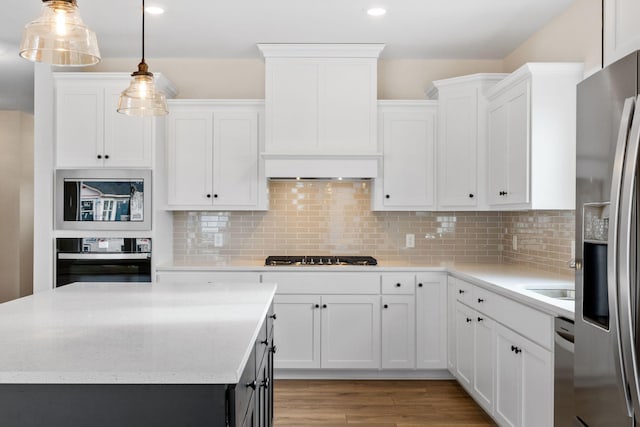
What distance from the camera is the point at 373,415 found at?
11.3 ft

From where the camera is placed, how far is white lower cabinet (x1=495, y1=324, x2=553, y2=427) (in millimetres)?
2438

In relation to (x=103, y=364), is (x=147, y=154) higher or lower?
higher

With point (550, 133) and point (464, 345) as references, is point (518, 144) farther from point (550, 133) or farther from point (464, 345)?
point (464, 345)

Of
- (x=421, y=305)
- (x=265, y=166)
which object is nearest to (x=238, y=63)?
(x=265, y=166)

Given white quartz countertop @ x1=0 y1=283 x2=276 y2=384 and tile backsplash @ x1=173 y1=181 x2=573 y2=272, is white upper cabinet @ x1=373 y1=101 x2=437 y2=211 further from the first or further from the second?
white quartz countertop @ x1=0 y1=283 x2=276 y2=384

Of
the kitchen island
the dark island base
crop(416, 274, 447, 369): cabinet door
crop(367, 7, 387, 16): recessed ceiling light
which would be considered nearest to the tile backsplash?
crop(416, 274, 447, 369): cabinet door

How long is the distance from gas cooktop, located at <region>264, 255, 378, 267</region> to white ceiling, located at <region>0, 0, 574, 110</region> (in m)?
1.74

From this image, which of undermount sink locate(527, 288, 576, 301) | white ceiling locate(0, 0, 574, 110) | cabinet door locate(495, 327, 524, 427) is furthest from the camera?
white ceiling locate(0, 0, 574, 110)

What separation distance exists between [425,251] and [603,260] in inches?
118

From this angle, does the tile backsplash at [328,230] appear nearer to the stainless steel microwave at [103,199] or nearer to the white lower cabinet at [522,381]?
the stainless steel microwave at [103,199]

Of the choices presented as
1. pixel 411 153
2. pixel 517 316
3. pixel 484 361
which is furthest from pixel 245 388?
pixel 411 153

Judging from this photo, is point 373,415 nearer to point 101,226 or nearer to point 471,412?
point 471,412

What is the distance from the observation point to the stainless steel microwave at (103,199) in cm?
404

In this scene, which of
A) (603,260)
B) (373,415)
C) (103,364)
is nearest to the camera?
(103,364)
